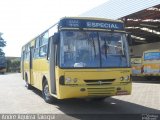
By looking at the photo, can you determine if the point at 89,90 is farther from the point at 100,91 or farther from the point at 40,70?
the point at 40,70

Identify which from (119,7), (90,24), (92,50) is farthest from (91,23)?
(119,7)

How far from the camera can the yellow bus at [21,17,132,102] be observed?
36.6ft

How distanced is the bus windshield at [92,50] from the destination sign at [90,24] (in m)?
0.20

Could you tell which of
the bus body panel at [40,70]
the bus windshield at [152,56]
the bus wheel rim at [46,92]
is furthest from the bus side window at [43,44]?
the bus windshield at [152,56]

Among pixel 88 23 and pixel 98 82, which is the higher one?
pixel 88 23

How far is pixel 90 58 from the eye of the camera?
11.4m

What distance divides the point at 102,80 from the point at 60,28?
2.05m

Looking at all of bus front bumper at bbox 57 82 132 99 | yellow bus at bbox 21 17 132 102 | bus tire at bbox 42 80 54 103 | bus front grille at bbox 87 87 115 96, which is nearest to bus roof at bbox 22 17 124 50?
yellow bus at bbox 21 17 132 102

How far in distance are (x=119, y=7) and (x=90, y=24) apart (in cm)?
2001

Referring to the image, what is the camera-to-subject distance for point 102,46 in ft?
38.1

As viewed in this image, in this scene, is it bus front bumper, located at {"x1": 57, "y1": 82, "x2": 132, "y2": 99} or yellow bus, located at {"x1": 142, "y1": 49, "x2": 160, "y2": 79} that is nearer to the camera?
bus front bumper, located at {"x1": 57, "y1": 82, "x2": 132, "y2": 99}

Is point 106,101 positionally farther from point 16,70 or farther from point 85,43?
point 16,70

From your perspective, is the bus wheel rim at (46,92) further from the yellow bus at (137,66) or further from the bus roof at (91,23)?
the yellow bus at (137,66)

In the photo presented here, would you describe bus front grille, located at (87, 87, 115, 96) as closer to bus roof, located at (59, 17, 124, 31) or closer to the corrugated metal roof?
bus roof, located at (59, 17, 124, 31)
